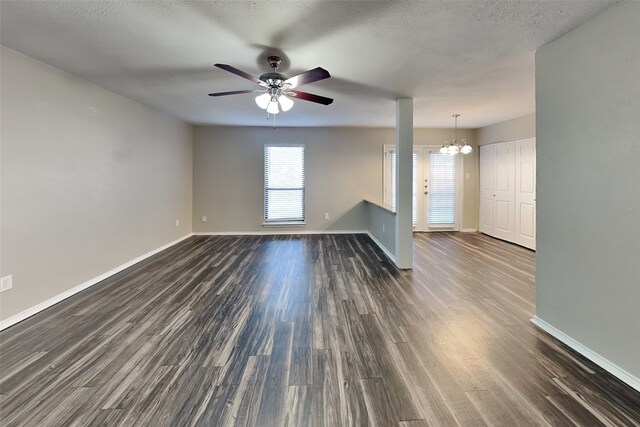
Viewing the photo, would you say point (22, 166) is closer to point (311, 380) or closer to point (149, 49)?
point (149, 49)

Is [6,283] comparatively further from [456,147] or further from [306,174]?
[456,147]

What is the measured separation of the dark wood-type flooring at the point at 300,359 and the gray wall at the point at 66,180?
440 mm

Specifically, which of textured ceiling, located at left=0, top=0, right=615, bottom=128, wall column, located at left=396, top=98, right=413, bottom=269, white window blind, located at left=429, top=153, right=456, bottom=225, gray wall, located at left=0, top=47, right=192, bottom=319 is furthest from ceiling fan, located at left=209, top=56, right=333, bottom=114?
white window blind, located at left=429, top=153, right=456, bottom=225

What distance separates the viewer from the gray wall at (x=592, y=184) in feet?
5.74

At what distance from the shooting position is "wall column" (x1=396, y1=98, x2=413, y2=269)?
13.0ft

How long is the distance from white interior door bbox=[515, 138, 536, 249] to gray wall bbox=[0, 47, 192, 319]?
6.51 m

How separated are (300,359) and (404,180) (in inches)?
110

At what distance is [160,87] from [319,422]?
12.9 ft

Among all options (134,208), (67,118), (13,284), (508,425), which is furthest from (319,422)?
(134,208)

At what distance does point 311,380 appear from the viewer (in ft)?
5.77

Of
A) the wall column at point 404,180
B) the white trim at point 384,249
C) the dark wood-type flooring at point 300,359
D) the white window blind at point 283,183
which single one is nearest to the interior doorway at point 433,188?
the white trim at point 384,249

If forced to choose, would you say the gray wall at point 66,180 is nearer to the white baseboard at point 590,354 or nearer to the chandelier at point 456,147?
the white baseboard at point 590,354

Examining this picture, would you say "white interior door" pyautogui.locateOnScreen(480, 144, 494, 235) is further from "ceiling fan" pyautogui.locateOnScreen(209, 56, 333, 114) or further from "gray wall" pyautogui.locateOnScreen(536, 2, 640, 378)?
"ceiling fan" pyautogui.locateOnScreen(209, 56, 333, 114)

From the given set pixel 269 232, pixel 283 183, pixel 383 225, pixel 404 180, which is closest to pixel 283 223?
pixel 269 232
